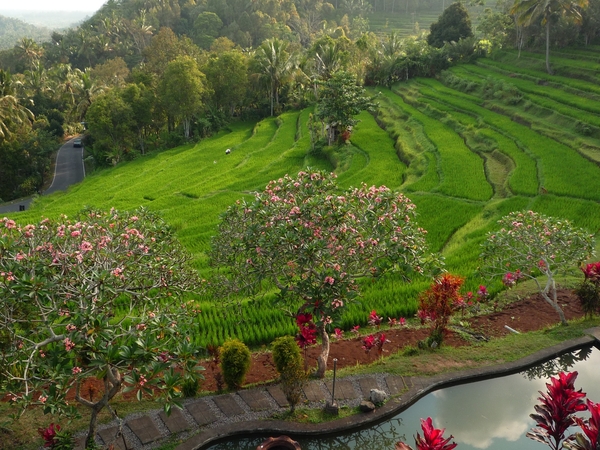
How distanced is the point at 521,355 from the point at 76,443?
8000 millimetres

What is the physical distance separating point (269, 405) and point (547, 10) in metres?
33.5

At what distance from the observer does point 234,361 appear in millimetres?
8773

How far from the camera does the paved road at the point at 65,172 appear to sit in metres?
32.3

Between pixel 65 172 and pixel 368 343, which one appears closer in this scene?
pixel 368 343

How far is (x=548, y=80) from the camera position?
3303cm

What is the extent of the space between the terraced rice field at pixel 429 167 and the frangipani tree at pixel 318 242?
0.99m

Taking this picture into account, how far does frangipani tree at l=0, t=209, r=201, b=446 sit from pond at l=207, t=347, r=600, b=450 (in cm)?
223

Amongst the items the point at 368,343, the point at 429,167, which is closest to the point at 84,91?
the point at 429,167

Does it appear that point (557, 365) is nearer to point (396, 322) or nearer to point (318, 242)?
point (396, 322)

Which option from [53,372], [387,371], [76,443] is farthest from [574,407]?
[76,443]

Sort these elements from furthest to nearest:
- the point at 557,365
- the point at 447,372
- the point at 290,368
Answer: the point at 557,365 < the point at 447,372 < the point at 290,368

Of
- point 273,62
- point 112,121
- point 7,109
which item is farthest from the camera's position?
point 273,62

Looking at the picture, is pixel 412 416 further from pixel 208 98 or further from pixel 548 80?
pixel 208 98

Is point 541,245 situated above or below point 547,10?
below
